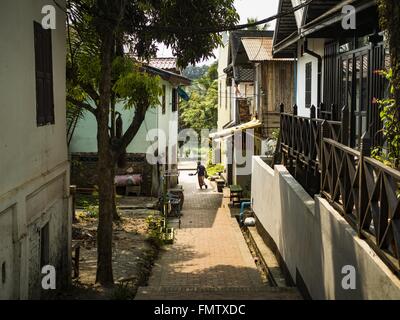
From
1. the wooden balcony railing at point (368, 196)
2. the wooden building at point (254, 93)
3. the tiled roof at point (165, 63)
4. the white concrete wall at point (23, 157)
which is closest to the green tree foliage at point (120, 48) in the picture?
the white concrete wall at point (23, 157)

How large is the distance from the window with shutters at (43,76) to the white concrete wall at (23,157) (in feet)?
0.66

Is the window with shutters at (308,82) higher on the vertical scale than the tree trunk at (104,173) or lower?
higher

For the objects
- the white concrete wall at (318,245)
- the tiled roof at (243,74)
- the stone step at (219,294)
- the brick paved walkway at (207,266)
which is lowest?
the brick paved walkway at (207,266)

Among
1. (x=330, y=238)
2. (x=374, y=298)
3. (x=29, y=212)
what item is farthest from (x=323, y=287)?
(x=29, y=212)

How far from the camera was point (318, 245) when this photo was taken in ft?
26.1

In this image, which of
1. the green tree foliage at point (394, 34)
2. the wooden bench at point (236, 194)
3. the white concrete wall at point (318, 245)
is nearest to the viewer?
the white concrete wall at point (318, 245)

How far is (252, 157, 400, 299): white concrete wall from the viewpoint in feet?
17.5

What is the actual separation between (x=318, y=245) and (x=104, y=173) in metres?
4.48

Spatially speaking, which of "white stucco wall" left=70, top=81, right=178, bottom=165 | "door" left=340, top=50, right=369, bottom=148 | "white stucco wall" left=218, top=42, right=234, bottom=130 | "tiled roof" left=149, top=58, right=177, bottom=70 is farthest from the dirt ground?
"white stucco wall" left=218, top=42, right=234, bottom=130

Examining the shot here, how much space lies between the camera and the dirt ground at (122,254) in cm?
1007

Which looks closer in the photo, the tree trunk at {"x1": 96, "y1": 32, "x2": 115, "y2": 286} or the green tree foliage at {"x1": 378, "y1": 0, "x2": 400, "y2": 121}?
the green tree foliage at {"x1": 378, "y1": 0, "x2": 400, "y2": 121}

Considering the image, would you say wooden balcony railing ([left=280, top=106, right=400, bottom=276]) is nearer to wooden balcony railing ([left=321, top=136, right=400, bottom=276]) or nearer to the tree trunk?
wooden balcony railing ([left=321, top=136, right=400, bottom=276])

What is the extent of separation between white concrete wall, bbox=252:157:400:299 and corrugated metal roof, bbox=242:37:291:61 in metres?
10.5

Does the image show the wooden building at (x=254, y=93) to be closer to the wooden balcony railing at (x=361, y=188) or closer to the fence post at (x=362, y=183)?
the wooden balcony railing at (x=361, y=188)
